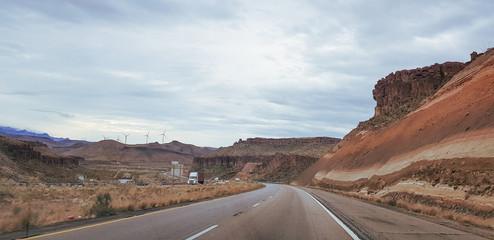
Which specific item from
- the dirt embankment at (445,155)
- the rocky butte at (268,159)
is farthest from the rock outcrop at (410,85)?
the rocky butte at (268,159)

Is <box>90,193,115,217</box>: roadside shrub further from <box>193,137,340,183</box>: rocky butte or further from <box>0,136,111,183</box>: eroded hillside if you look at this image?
<box>193,137,340,183</box>: rocky butte

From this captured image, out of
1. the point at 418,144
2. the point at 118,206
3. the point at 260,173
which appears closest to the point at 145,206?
the point at 118,206

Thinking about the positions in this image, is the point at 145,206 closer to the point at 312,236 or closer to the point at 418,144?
the point at 312,236

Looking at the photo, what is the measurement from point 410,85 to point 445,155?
41606 mm

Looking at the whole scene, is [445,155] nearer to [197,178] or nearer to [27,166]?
[197,178]

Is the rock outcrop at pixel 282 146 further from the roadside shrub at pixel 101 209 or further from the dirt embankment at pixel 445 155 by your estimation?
the roadside shrub at pixel 101 209

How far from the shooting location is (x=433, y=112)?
3762cm

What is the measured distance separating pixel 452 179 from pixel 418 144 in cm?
1214

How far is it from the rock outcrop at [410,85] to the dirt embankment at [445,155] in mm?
14553

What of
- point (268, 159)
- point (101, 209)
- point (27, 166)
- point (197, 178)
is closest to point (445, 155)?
point (101, 209)

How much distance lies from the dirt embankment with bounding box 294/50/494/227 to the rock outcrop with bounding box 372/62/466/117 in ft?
47.7

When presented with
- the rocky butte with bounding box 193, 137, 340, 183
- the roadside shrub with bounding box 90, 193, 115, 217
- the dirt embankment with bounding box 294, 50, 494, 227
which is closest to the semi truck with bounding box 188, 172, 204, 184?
the dirt embankment with bounding box 294, 50, 494, 227

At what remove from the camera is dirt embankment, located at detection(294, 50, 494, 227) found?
20.6 meters

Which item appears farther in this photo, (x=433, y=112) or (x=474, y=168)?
(x=433, y=112)
